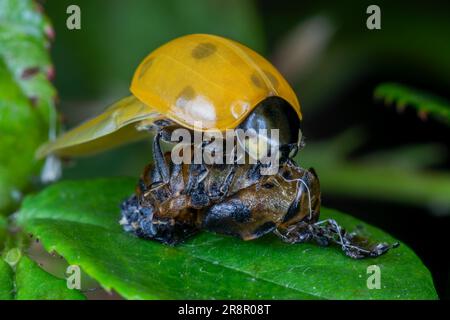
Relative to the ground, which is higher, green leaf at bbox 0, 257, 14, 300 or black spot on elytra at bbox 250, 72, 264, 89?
black spot on elytra at bbox 250, 72, 264, 89

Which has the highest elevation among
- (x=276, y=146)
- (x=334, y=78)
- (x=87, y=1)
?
(x=87, y=1)

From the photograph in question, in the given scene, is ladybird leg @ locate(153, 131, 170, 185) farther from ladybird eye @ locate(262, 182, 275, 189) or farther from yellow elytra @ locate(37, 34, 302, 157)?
ladybird eye @ locate(262, 182, 275, 189)

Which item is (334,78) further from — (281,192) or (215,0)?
(281,192)

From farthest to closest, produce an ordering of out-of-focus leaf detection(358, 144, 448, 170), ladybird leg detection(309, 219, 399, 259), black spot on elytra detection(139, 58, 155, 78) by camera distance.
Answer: out-of-focus leaf detection(358, 144, 448, 170) < black spot on elytra detection(139, 58, 155, 78) < ladybird leg detection(309, 219, 399, 259)

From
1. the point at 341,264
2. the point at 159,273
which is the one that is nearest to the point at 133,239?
Result: the point at 159,273

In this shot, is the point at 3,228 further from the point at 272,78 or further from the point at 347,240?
the point at 347,240

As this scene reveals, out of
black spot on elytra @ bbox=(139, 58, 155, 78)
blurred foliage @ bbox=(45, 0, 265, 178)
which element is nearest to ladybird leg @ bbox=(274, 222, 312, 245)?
black spot on elytra @ bbox=(139, 58, 155, 78)

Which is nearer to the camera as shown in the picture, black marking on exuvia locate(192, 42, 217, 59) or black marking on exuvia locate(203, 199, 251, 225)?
black marking on exuvia locate(203, 199, 251, 225)
